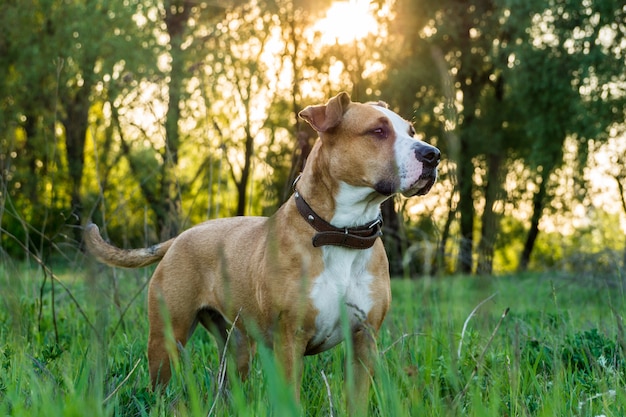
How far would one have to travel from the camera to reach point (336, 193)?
4434 mm

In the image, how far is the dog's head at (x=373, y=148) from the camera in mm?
4215

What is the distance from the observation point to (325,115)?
14.8 feet

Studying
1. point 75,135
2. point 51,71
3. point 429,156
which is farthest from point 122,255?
point 75,135

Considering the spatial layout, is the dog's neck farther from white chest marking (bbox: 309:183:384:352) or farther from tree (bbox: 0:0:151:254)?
tree (bbox: 0:0:151:254)

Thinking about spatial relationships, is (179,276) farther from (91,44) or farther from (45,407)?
(91,44)

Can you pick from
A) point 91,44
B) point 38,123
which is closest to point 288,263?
point 91,44

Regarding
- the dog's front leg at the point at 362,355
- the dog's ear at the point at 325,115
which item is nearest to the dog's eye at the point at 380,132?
the dog's ear at the point at 325,115

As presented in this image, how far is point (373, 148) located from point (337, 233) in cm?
55

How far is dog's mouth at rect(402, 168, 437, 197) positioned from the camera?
422 centimetres

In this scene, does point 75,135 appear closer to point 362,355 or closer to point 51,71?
point 51,71

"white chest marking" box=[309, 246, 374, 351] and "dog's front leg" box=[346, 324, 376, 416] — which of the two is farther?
"white chest marking" box=[309, 246, 374, 351]

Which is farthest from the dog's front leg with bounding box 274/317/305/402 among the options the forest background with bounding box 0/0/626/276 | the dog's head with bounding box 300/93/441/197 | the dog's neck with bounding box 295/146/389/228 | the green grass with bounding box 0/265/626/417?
the forest background with bounding box 0/0/626/276

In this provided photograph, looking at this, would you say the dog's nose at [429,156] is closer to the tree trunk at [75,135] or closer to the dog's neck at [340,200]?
the dog's neck at [340,200]

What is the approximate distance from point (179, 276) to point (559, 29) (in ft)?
44.3
